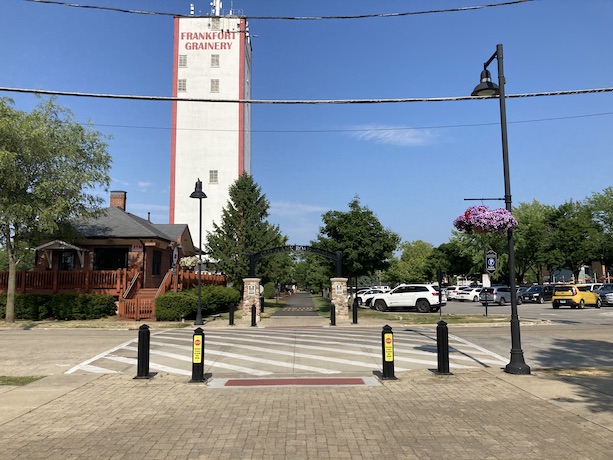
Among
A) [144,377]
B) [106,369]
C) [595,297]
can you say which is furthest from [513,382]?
[595,297]

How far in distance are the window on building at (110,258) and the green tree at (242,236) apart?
7441mm

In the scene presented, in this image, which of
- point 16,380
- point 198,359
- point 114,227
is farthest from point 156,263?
point 198,359

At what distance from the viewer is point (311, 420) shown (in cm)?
638

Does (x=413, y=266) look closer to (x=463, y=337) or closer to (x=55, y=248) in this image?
(x=55, y=248)

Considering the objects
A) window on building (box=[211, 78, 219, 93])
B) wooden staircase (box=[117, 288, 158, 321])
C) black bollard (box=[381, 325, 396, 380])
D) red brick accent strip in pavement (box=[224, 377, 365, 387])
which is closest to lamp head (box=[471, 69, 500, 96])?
black bollard (box=[381, 325, 396, 380])

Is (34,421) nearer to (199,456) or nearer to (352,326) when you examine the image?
(199,456)

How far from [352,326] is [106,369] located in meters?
12.0

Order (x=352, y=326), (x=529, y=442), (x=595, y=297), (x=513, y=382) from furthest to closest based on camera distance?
(x=595, y=297) < (x=352, y=326) < (x=513, y=382) < (x=529, y=442)

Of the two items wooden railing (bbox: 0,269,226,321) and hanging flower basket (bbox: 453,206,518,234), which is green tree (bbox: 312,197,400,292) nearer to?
wooden railing (bbox: 0,269,226,321)

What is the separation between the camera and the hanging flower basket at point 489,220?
10.0 metres

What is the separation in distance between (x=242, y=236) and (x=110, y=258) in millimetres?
9655

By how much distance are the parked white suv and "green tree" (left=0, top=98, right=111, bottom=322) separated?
18.7m

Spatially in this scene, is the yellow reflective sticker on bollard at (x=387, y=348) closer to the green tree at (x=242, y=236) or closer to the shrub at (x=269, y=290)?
the green tree at (x=242, y=236)

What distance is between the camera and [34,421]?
643 cm
